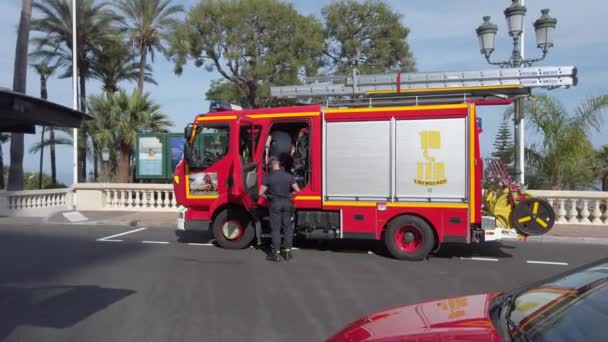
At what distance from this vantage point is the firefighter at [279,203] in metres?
9.02

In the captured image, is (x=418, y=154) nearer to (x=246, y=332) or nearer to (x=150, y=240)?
(x=246, y=332)

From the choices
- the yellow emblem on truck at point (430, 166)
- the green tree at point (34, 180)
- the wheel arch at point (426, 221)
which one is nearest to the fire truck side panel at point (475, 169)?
the yellow emblem on truck at point (430, 166)

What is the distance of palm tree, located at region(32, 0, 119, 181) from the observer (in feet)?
89.4

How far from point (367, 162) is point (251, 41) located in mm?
→ 17874

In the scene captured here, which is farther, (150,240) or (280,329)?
(150,240)

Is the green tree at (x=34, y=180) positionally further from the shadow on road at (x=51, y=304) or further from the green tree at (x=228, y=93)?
the shadow on road at (x=51, y=304)

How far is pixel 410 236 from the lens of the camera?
9.12 meters

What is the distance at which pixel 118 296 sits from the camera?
659 cm

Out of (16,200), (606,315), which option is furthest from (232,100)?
(606,315)

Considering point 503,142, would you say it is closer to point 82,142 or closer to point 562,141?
point 562,141

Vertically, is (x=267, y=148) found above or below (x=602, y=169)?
above

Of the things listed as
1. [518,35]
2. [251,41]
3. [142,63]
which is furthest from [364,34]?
[518,35]

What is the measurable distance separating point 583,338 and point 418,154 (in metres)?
6.63

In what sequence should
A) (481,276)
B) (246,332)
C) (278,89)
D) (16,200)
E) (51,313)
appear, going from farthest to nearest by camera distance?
(16,200) < (278,89) < (481,276) < (51,313) < (246,332)
